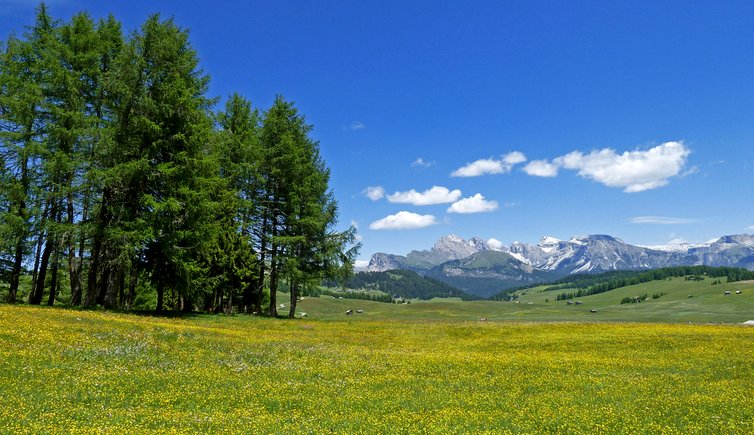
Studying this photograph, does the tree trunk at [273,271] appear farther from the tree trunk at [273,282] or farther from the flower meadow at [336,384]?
the flower meadow at [336,384]

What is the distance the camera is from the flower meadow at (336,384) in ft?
38.5

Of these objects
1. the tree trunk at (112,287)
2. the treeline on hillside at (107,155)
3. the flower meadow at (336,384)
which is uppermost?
the treeline on hillside at (107,155)

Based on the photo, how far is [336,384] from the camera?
54.8ft

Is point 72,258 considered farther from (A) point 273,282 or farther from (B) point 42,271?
(A) point 273,282

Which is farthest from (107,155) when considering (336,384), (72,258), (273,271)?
(336,384)

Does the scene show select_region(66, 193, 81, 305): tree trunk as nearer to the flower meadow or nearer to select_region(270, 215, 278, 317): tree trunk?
the flower meadow

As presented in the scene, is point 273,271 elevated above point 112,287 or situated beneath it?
elevated above

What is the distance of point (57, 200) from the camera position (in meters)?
32.3

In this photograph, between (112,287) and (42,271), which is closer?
(42,271)

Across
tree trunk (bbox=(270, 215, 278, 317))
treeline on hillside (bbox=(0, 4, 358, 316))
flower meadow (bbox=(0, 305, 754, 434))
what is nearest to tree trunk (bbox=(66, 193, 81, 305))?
treeline on hillside (bbox=(0, 4, 358, 316))

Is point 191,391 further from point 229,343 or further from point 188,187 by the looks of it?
point 188,187

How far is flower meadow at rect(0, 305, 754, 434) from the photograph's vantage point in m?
11.7

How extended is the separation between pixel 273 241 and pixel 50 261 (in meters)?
17.7

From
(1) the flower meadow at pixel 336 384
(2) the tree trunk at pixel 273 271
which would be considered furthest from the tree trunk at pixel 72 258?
(2) the tree trunk at pixel 273 271
